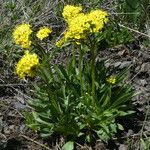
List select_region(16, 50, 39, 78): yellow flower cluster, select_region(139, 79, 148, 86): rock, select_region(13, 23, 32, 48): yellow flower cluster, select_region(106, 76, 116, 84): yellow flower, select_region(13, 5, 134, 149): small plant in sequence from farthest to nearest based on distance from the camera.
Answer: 1. select_region(139, 79, 148, 86): rock
2. select_region(106, 76, 116, 84): yellow flower
3. select_region(13, 5, 134, 149): small plant
4. select_region(13, 23, 32, 48): yellow flower cluster
5. select_region(16, 50, 39, 78): yellow flower cluster

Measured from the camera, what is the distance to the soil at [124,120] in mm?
3391

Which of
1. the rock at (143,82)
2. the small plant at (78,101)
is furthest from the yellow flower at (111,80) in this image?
the rock at (143,82)

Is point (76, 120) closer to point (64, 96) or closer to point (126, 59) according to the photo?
point (64, 96)

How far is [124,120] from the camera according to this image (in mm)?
3514

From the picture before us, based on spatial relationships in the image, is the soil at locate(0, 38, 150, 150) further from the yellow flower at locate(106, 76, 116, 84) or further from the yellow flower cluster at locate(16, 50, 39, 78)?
the yellow flower cluster at locate(16, 50, 39, 78)

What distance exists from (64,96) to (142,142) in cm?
67

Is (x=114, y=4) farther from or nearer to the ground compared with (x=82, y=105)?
farther from the ground

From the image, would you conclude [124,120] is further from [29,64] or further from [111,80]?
[29,64]

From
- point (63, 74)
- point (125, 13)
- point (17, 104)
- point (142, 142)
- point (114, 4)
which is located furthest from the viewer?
point (114, 4)

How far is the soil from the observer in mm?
3391

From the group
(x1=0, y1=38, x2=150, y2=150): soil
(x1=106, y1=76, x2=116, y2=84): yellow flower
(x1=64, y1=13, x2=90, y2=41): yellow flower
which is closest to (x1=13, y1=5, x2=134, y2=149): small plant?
(x1=106, y1=76, x2=116, y2=84): yellow flower

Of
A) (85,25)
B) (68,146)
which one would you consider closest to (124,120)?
(68,146)

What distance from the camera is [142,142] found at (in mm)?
3275

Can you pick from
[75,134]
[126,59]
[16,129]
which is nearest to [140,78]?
[126,59]
